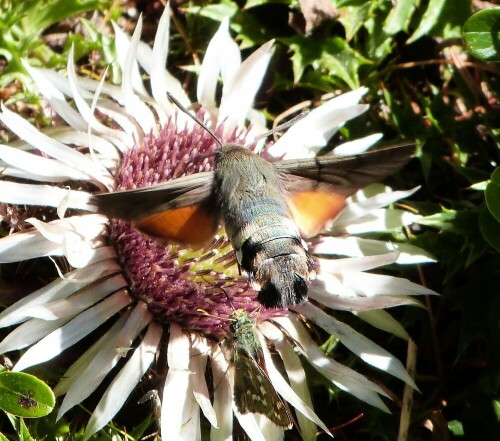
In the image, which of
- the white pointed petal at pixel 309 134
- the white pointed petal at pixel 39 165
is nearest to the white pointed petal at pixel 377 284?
the white pointed petal at pixel 309 134

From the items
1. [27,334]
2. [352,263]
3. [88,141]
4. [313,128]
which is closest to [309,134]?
[313,128]

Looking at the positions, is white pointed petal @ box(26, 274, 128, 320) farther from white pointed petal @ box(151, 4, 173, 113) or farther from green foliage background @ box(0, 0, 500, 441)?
white pointed petal @ box(151, 4, 173, 113)

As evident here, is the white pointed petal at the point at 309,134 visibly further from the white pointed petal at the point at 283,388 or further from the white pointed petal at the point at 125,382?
the white pointed petal at the point at 125,382

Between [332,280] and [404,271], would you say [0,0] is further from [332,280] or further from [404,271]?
[404,271]

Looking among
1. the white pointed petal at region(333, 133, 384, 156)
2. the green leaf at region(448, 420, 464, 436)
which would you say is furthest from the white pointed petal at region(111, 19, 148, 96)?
the green leaf at region(448, 420, 464, 436)

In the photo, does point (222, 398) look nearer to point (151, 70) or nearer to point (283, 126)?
point (283, 126)

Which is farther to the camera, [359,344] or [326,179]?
[359,344]

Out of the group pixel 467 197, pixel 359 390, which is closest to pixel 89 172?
pixel 359 390
